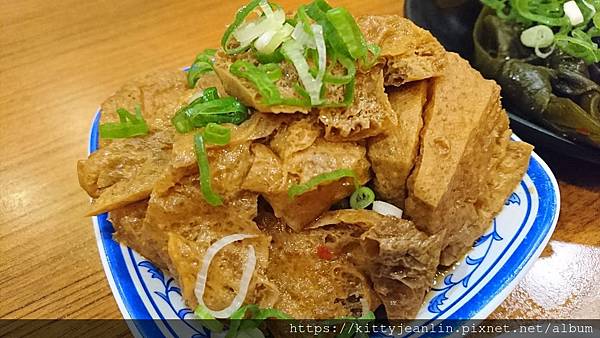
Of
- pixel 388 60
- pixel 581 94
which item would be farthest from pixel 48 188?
pixel 581 94

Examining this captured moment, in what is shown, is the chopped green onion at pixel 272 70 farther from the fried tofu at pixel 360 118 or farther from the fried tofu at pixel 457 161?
the fried tofu at pixel 457 161

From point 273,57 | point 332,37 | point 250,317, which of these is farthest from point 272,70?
point 250,317

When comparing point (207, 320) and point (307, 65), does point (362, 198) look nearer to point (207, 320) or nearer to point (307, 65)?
point (307, 65)

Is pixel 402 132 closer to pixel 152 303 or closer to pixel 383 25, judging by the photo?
pixel 383 25

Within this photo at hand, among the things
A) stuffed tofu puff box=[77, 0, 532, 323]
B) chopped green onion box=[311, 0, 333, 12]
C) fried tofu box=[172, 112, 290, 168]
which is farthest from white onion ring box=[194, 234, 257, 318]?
chopped green onion box=[311, 0, 333, 12]

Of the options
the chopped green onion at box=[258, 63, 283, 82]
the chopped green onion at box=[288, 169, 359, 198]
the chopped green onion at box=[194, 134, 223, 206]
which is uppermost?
the chopped green onion at box=[258, 63, 283, 82]

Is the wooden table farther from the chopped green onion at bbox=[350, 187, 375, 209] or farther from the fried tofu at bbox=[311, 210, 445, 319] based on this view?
the chopped green onion at bbox=[350, 187, 375, 209]
